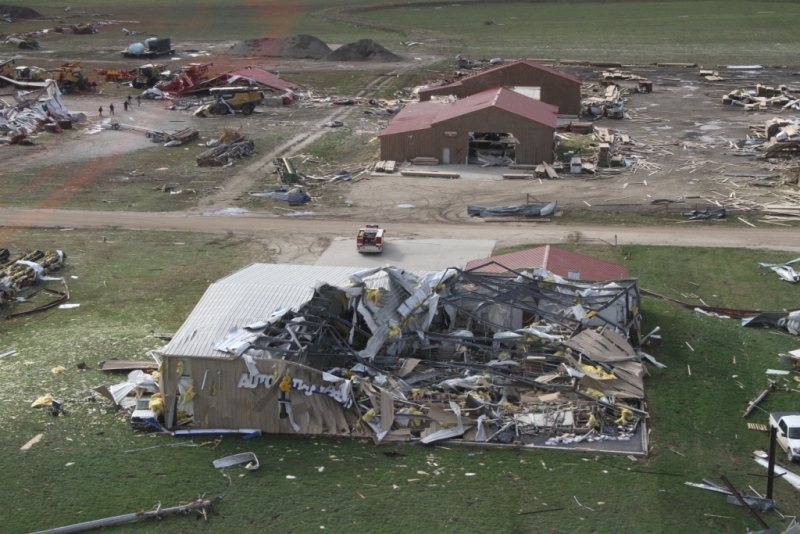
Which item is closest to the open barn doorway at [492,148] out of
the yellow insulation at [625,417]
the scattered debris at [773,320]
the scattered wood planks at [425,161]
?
the scattered wood planks at [425,161]

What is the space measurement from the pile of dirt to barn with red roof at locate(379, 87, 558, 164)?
5319cm

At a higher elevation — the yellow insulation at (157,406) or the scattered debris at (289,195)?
the scattered debris at (289,195)

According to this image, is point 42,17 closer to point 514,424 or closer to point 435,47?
point 435,47

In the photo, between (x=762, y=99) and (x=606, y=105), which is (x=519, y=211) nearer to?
(x=606, y=105)

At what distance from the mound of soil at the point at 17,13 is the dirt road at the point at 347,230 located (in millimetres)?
115684

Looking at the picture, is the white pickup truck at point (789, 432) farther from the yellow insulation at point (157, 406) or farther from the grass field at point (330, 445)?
the yellow insulation at point (157, 406)

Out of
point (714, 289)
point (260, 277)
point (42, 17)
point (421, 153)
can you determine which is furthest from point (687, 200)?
point (42, 17)

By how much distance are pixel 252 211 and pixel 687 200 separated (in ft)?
81.7

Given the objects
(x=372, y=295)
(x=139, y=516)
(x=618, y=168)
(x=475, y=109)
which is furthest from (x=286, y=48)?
(x=139, y=516)

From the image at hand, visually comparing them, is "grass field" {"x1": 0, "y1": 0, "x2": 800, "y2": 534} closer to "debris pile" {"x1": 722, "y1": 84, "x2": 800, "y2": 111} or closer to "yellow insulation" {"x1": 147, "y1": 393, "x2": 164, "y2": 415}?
"yellow insulation" {"x1": 147, "y1": 393, "x2": 164, "y2": 415}

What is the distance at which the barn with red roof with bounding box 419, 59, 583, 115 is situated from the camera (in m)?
73.4

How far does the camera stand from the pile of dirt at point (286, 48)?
11038 cm

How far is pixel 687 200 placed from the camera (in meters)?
50.8

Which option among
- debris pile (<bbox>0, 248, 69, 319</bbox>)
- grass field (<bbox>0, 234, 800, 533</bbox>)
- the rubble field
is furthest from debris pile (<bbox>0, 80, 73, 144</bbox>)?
grass field (<bbox>0, 234, 800, 533</bbox>)
